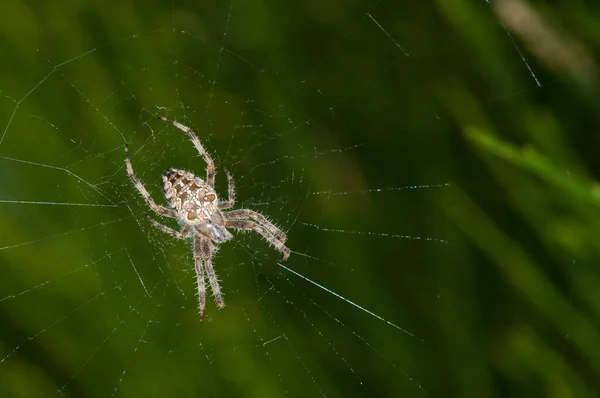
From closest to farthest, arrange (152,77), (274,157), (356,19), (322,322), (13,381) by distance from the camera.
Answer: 1. (13,381)
2. (152,77)
3. (322,322)
4. (274,157)
5. (356,19)

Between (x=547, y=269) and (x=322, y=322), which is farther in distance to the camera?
(x=322, y=322)

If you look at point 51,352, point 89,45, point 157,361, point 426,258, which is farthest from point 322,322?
point 89,45

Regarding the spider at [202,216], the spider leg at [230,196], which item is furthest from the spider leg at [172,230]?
the spider leg at [230,196]

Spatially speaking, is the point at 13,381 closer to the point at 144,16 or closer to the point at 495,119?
the point at 144,16

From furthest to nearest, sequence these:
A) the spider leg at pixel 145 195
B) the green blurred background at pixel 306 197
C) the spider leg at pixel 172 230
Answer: the spider leg at pixel 172 230
the spider leg at pixel 145 195
the green blurred background at pixel 306 197

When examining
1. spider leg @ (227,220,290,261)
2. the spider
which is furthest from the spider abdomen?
spider leg @ (227,220,290,261)

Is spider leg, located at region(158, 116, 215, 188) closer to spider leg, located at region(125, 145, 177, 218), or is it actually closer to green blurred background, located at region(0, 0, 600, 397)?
green blurred background, located at region(0, 0, 600, 397)

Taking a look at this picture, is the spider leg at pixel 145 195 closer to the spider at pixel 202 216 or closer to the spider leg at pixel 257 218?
the spider at pixel 202 216
